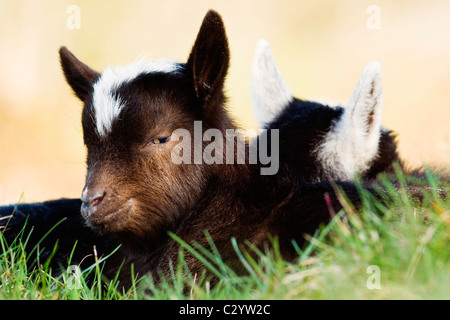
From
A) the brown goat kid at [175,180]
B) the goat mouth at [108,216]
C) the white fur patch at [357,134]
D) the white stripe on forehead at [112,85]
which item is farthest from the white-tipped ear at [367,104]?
the goat mouth at [108,216]

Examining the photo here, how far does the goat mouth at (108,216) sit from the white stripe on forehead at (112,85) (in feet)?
1.56

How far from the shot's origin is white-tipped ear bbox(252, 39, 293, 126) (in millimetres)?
6672

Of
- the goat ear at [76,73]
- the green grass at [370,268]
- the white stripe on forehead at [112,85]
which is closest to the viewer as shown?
the green grass at [370,268]

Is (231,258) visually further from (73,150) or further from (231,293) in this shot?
(73,150)

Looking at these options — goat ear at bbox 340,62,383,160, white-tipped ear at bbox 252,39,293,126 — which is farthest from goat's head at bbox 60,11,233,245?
white-tipped ear at bbox 252,39,293,126

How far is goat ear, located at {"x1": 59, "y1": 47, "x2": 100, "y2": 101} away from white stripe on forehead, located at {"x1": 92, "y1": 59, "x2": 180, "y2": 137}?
329 mm

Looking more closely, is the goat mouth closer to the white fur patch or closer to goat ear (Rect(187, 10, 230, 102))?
goat ear (Rect(187, 10, 230, 102))

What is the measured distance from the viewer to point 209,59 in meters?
4.35

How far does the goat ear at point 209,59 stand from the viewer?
4.18m

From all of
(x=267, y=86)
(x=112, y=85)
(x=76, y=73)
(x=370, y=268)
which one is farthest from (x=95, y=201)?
(x=267, y=86)

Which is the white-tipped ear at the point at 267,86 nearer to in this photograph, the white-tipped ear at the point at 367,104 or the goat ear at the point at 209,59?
the white-tipped ear at the point at 367,104

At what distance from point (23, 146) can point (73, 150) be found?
0.97 metres

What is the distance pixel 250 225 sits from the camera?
13.8 ft

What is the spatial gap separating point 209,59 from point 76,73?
121 cm
